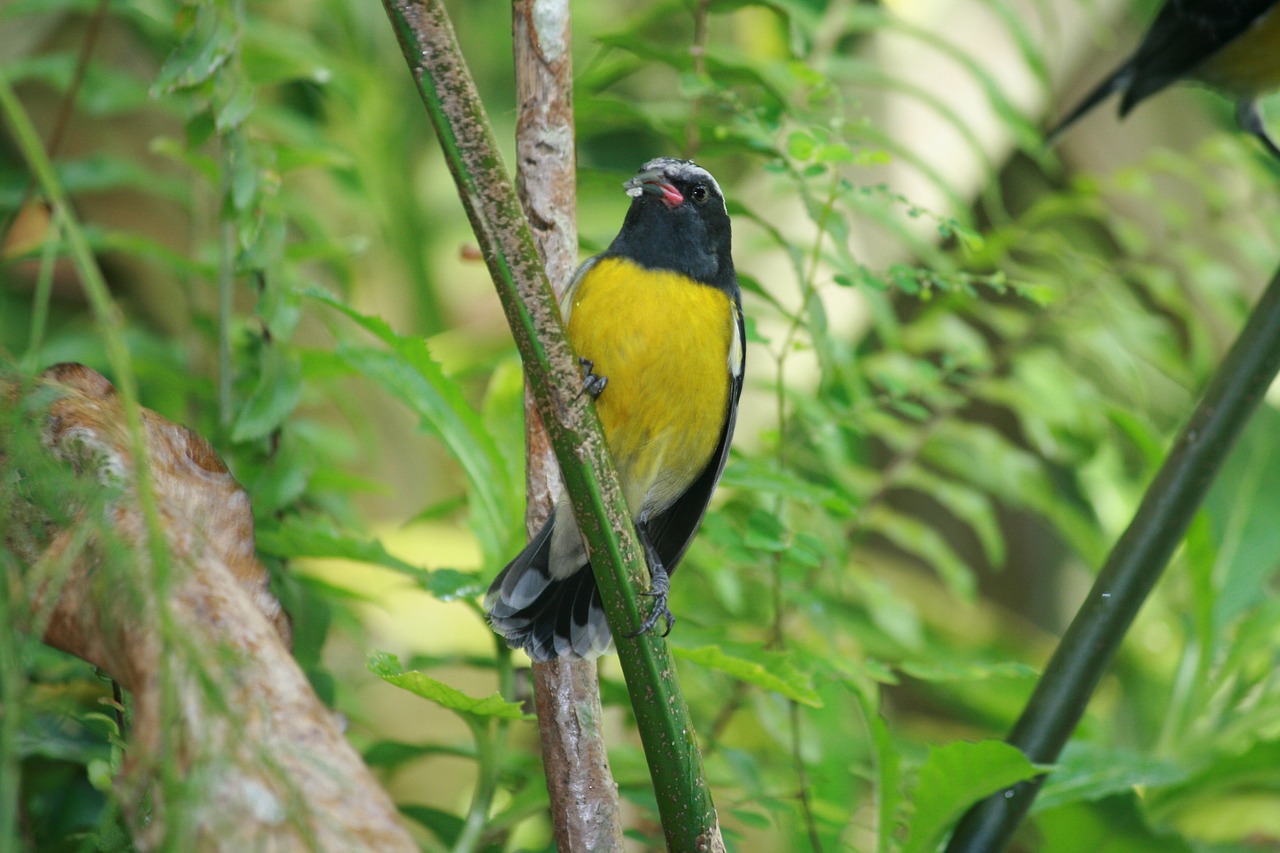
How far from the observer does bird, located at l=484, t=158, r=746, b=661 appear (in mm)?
1500

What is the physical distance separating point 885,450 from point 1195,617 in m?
1.85

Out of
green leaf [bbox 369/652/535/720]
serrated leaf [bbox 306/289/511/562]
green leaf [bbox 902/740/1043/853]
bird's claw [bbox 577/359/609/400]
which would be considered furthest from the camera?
bird's claw [bbox 577/359/609/400]

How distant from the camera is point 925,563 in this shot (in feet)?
12.7

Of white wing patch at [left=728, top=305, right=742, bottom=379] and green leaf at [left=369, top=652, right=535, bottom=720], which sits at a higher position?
white wing patch at [left=728, top=305, right=742, bottom=379]

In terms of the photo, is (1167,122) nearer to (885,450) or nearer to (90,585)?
(885,450)

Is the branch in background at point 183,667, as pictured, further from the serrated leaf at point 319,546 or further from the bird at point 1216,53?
the bird at point 1216,53

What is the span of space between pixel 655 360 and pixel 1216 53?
134cm

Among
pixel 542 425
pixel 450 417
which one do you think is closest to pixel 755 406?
pixel 450 417

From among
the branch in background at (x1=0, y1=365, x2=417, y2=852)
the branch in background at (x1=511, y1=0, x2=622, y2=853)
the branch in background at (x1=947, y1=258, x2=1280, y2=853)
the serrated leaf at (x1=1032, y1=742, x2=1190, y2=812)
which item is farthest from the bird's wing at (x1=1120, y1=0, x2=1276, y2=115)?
the branch in background at (x1=0, y1=365, x2=417, y2=852)

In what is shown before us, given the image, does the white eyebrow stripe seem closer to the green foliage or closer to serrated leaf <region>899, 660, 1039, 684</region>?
the green foliage

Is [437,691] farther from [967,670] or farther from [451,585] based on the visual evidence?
[967,670]

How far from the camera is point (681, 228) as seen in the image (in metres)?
1.62

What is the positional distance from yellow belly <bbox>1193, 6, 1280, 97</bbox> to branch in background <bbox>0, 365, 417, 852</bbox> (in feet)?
6.64

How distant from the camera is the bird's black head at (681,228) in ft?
5.14
